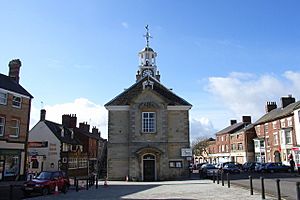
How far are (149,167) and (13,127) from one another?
14880 millimetres

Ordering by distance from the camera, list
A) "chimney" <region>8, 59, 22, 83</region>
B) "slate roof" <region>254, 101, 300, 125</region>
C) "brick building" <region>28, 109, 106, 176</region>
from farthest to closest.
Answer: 1. "slate roof" <region>254, 101, 300, 125</region>
2. "brick building" <region>28, 109, 106, 176</region>
3. "chimney" <region>8, 59, 22, 83</region>

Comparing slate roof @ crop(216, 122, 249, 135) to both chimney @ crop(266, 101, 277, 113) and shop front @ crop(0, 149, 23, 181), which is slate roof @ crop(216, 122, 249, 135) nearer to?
chimney @ crop(266, 101, 277, 113)

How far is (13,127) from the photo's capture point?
3338 cm

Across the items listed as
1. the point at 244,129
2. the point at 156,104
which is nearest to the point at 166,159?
the point at 156,104

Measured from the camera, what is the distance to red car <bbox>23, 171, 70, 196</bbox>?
64.2 ft

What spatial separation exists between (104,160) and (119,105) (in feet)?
81.8

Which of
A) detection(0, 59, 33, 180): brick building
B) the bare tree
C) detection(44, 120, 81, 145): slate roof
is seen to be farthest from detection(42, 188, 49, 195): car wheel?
the bare tree

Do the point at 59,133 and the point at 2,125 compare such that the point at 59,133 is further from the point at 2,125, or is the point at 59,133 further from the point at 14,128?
the point at 2,125

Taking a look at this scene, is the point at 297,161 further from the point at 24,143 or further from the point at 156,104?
the point at 24,143

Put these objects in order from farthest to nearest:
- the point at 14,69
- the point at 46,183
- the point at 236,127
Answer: the point at 236,127
the point at 14,69
the point at 46,183

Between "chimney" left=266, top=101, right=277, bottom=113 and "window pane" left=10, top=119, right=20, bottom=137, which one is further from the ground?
"chimney" left=266, top=101, right=277, bottom=113

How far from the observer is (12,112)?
33156 millimetres

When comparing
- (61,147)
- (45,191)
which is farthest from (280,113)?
(45,191)

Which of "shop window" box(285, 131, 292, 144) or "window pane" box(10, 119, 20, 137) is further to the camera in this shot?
"shop window" box(285, 131, 292, 144)
